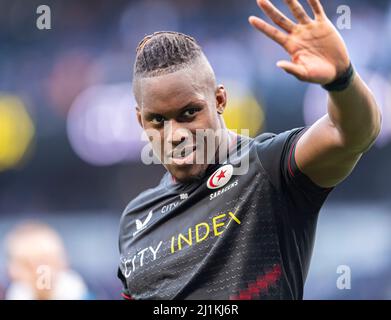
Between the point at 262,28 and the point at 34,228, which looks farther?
the point at 34,228

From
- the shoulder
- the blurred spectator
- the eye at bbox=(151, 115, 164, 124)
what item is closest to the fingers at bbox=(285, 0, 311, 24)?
the eye at bbox=(151, 115, 164, 124)

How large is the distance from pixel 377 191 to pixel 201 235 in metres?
5.05

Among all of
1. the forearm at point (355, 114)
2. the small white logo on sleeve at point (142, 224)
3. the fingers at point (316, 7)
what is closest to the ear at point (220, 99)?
the small white logo on sleeve at point (142, 224)

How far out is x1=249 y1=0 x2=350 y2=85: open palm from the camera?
88.0 inches

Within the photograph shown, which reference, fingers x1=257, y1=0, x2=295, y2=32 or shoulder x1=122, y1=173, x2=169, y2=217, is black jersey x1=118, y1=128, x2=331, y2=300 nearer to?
shoulder x1=122, y1=173, x2=169, y2=217

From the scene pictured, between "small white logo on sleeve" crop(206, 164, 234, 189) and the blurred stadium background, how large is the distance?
435 centimetres

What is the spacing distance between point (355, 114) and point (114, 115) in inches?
215

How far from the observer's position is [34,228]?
765cm

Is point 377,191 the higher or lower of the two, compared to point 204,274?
higher

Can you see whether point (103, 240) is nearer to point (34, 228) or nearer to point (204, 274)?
point (34, 228)

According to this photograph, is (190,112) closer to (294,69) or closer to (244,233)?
(244,233)

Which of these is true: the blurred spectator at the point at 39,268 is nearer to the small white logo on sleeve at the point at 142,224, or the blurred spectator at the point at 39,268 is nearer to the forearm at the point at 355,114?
the small white logo on sleeve at the point at 142,224

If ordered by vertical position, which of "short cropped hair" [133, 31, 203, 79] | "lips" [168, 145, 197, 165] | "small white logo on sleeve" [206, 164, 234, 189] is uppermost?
"short cropped hair" [133, 31, 203, 79]
